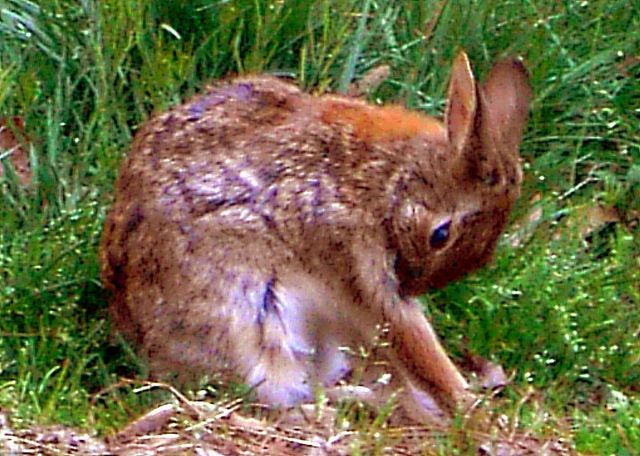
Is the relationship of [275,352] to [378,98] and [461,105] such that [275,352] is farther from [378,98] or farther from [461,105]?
[378,98]

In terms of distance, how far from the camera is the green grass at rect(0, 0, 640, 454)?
239 inches

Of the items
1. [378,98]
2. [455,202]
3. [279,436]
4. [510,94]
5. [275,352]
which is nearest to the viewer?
[279,436]

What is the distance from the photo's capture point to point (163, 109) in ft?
22.6

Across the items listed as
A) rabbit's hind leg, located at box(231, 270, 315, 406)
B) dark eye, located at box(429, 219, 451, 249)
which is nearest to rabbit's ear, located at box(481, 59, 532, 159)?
dark eye, located at box(429, 219, 451, 249)

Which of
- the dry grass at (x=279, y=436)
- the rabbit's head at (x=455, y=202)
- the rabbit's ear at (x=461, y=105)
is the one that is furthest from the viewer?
the rabbit's head at (x=455, y=202)

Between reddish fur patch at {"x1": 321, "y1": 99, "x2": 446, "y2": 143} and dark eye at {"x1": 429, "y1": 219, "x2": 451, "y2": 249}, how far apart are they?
0.26 meters

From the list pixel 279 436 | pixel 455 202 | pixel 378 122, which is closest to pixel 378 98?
pixel 378 122

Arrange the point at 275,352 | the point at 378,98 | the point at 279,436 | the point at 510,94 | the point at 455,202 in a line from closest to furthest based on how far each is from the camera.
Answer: the point at 279,436 < the point at 275,352 < the point at 455,202 < the point at 510,94 < the point at 378,98

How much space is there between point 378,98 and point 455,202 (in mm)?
1319

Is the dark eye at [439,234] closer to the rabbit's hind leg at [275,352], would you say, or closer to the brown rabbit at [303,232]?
the brown rabbit at [303,232]

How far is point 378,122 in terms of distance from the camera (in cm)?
613

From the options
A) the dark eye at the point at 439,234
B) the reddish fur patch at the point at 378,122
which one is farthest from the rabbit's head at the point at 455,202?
the reddish fur patch at the point at 378,122

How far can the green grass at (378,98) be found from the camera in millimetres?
6078

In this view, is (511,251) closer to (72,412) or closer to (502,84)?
(502,84)
